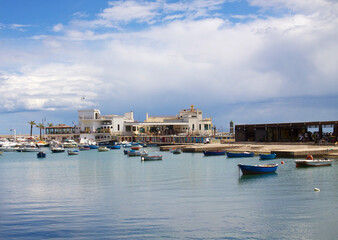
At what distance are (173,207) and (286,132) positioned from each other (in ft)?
197

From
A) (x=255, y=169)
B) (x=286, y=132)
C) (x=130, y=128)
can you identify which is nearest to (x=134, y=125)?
(x=130, y=128)

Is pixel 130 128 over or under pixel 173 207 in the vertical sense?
over

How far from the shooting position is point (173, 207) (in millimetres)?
23875

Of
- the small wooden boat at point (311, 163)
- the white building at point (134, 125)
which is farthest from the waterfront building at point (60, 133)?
the small wooden boat at point (311, 163)

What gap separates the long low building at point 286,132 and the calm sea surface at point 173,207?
32.2m

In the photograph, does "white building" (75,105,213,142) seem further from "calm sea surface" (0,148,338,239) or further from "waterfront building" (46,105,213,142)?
"calm sea surface" (0,148,338,239)

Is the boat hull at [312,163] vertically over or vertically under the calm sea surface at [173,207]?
over

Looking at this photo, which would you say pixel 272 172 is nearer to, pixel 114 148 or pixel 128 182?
pixel 128 182

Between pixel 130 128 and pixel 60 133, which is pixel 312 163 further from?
pixel 60 133

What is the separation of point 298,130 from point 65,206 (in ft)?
202

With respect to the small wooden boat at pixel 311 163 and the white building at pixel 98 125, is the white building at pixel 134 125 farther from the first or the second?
the small wooden boat at pixel 311 163

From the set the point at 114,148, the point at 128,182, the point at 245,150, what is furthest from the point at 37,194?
the point at 114,148

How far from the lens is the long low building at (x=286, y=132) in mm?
69312

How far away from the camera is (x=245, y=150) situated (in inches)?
2724
